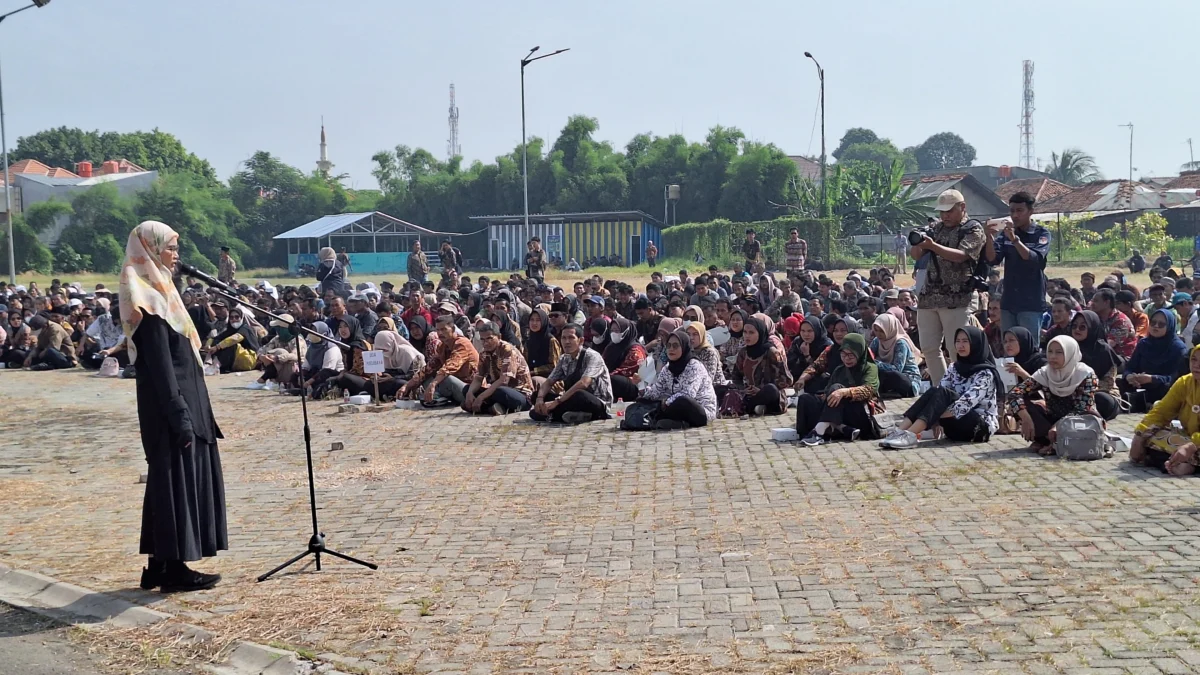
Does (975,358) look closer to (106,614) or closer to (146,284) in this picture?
(146,284)

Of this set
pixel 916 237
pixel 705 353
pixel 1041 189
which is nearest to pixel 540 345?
pixel 705 353

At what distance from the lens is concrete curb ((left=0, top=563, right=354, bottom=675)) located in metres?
5.55

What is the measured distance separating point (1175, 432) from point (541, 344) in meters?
8.46

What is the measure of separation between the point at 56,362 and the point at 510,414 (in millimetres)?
12678

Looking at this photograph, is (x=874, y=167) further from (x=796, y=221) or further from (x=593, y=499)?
(x=593, y=499)

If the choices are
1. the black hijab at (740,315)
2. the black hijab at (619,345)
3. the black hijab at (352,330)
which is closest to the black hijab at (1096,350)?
the black hijab at (740,315)

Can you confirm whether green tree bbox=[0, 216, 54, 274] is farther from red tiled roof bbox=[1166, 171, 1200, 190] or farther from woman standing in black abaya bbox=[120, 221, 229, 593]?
red tiled roof bbox=[1166, 171, 1200, 190]

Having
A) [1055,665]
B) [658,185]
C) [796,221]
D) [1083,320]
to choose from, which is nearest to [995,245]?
[1083,320]

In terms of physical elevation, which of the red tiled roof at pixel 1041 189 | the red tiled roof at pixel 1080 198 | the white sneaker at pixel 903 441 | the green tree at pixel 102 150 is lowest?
the white sneaker at pixel 903 441

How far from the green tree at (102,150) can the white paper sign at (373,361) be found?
8191cm

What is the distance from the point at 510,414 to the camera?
1421cm

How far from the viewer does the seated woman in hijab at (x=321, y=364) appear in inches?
655

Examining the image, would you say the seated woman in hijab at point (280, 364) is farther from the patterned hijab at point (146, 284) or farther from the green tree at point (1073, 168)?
the green tree at point (1073, 168)

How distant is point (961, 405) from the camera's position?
10.8 metres
